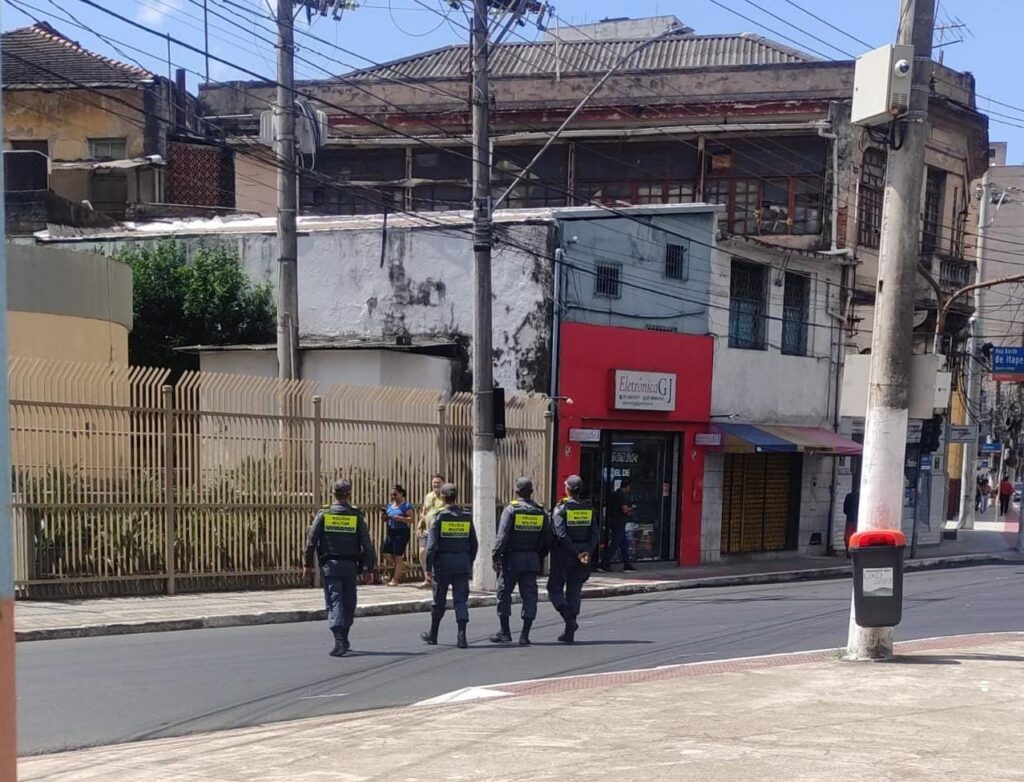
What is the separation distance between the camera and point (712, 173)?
3284 centimetres

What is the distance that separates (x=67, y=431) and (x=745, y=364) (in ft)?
50.8

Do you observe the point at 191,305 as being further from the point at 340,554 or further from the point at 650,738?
the point at 650,738

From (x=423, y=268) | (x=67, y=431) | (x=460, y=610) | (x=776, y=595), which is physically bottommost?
(x=776, y=595)

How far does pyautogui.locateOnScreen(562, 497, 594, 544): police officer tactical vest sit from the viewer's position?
43.2 ft

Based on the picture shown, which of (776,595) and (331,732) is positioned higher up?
(331,732)

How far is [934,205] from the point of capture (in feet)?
111

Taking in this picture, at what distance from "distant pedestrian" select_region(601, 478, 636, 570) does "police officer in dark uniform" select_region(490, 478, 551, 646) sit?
1034cm

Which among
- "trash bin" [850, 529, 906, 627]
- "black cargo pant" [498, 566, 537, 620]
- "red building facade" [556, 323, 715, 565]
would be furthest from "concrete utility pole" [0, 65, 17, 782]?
"red building facade" [556, 323, 715, 565]

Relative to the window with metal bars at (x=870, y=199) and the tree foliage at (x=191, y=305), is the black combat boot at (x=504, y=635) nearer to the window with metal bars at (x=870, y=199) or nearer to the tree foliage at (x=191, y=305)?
the tree foliage at (x=191, y=305)

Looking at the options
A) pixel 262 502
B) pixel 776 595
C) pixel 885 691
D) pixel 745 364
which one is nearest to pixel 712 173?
pixel 745 364

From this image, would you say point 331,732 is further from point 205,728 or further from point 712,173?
point 712,173

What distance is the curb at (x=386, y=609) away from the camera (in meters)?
13.5

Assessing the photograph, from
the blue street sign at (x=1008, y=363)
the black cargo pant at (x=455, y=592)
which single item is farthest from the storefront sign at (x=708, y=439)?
the black cargo pant at (x=455, y=592)

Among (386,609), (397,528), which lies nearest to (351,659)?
(386,609)
